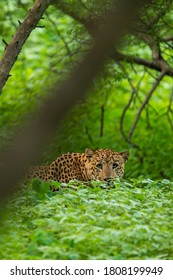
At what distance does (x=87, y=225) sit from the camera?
5227 mm

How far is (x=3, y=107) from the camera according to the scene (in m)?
12.5

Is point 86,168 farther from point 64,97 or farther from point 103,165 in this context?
point 64,97

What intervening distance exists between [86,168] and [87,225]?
133 inches

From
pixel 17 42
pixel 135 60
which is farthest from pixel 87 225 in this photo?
pixel 135 60

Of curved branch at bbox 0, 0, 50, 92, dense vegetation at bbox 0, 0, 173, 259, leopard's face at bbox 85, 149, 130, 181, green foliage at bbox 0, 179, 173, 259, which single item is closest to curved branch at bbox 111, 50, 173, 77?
dense vegetation at bbox 0, 0, 173, 259

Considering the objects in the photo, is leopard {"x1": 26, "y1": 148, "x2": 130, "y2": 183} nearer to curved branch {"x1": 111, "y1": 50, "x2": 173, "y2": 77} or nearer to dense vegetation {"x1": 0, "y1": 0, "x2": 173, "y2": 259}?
dense vegetation {"x1": 0, "y1": 0, "x2": 173, "y2": 259}

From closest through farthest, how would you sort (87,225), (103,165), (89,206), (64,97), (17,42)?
1. (64,97)
2. (87,225)
3. (17,42)
4. (89,206)
5. (103,165)

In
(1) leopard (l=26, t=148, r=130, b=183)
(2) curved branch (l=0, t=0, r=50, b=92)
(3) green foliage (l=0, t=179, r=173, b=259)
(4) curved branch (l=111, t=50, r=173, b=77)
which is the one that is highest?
(4) curved branch (l=111, t=50, r=173, b=77)

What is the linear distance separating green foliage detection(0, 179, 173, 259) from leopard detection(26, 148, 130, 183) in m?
1.62

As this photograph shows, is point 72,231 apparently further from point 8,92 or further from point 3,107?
point 8,92

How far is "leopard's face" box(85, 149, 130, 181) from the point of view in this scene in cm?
840

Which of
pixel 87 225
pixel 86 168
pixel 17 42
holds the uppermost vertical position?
pixel 17 42
